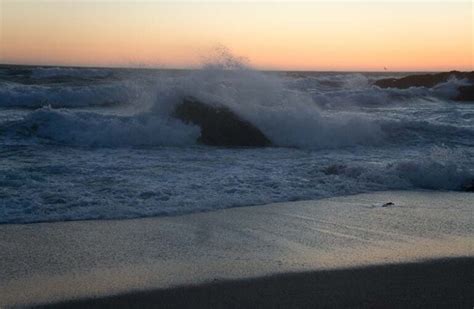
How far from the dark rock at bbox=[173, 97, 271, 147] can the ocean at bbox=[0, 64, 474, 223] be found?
27cm

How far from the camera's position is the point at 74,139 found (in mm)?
12281

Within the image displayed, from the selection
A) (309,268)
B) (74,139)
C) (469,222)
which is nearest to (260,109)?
(74,139)

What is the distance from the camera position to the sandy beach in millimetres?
4082

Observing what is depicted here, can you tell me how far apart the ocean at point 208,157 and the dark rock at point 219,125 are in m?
0.27

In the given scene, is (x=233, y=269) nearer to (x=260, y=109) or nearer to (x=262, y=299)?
(x=262, y=299)

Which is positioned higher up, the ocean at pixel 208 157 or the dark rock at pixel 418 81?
the dark rock at pixel 418 81

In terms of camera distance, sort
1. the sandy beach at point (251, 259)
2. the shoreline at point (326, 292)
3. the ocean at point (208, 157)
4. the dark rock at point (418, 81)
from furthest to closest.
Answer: the dark rock at point (418, 81)
the ocean at point (208, 157)
the sandy beach at point (251, 259)
the shoreline at point (326, 292)

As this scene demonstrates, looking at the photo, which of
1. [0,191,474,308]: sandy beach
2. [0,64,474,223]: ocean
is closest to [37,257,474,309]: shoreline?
[0,191,474,308]: sandy beach

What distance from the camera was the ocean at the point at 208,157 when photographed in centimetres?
713

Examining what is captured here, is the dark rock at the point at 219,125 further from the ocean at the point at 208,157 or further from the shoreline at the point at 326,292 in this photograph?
the shoreline at the point at 326,292

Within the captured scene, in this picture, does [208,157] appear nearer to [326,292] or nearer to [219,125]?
[219,125]

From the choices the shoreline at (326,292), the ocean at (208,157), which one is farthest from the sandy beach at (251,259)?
the ocean at (208,157)

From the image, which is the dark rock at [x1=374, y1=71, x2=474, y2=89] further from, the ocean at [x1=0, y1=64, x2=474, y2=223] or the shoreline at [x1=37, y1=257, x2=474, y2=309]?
the shoreline at [x1=37, y1=257, x2=474, y2=309]

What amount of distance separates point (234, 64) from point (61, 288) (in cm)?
1308
